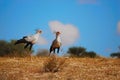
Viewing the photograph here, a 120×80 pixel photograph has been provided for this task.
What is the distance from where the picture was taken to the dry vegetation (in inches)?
520

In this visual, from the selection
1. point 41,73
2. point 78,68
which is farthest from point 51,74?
point 78,68

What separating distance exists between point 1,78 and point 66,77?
1940 mm

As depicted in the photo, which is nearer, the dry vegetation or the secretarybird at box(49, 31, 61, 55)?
the dry vegetation

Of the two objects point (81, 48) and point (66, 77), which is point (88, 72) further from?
point (81, 48)

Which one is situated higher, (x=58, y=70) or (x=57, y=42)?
(x=57, y=42)

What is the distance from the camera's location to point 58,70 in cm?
1436

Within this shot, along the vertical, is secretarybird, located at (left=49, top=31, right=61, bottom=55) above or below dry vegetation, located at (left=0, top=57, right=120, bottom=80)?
above

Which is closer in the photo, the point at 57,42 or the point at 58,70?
the point at 58,70

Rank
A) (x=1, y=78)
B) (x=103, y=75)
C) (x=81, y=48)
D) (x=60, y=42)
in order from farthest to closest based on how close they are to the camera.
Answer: (x=81, y=48)
(x=60, y=42)
(x=103, y=75)
(x=1, y=78)

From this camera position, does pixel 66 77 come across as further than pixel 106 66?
No

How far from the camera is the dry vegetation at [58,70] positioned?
13203mm

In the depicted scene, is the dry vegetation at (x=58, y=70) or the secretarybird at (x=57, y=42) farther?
the secretarybird at (x=57, y=42)

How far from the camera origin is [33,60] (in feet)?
55.7

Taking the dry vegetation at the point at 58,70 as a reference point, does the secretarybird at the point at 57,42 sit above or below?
above
